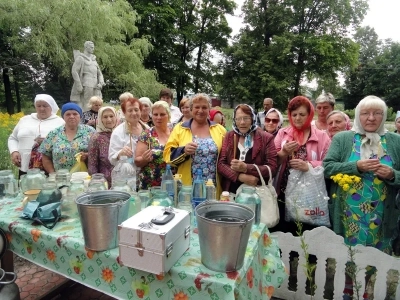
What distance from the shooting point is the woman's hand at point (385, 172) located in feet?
6.79

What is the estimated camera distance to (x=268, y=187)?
2.26 meters

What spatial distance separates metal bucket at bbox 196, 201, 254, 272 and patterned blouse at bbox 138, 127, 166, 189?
4.97 feet

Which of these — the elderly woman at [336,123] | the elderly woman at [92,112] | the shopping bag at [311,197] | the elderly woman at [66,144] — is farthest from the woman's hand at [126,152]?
the elderly woman at [92,112]

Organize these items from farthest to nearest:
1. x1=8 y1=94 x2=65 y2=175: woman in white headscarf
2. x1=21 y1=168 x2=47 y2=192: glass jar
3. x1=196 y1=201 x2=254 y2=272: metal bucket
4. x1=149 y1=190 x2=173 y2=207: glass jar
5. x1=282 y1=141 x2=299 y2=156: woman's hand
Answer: x1=8 y1=94 x2=65 y2=175: woman in white headscarf
x1=282 y1=141 x2=299 y2=156: woman's hand
x1=21 y1=168 x2=47 y2=192: glass jar
x1=149 y1=190 x2=173 y2=207: glass jar
x1=196 y1=201 x2=254 y2=272: metal bucket

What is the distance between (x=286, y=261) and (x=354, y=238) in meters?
0.58

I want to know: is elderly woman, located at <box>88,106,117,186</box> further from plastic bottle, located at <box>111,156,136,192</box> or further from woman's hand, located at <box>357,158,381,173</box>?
woman's hand, located at <box>357,158,381,173</box>

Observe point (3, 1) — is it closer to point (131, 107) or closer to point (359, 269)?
point (131, 107)

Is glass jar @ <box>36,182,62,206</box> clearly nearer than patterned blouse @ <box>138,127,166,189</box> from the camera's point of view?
Yes

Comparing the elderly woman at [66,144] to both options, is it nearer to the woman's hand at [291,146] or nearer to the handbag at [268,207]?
the handbag at [268,207]

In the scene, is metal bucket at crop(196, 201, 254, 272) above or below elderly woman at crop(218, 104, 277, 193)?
below

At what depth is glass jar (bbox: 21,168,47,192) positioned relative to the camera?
2.15 m

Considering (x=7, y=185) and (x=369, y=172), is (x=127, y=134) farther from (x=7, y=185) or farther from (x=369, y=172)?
(x=369, y=172)

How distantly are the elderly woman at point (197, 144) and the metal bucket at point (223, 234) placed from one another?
123cm

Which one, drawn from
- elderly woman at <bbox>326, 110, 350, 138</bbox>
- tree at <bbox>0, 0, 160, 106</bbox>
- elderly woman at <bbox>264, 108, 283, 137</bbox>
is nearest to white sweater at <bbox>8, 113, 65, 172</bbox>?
elderly woman at <bbox>264, 108, 283, 137</bbox>
